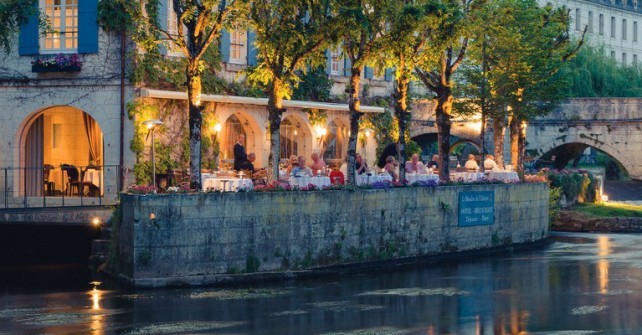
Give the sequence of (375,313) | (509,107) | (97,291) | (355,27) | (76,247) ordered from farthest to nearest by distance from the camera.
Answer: (509,107) < (76,247) < (355,27) < (97,291) < (375,313)

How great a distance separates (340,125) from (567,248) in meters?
11.2

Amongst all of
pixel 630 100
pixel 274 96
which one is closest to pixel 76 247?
pixel 274 96

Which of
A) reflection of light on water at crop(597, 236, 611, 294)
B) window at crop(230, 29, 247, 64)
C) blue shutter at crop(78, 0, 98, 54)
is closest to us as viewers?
reflection of light on water at crop(597, 236, 611, 294)

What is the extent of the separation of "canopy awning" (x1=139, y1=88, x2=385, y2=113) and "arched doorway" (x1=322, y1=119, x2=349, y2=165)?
787mm

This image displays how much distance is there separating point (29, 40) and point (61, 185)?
154 inches

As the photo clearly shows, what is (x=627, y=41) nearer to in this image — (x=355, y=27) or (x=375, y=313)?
(x=355, y=27)

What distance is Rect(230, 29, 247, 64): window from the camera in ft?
124

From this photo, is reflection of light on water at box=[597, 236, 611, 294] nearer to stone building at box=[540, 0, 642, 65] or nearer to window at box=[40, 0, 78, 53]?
window at box=[40, 0, 78, 53]

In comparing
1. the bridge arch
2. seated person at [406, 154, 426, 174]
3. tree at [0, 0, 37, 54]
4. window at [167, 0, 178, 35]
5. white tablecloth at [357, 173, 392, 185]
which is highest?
window at [167, 0, 178, 35]

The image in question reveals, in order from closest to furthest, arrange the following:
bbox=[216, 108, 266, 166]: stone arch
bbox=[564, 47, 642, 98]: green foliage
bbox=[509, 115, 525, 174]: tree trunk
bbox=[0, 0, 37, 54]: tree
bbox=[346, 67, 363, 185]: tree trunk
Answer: bbox=[0, 0, 37, 54]: tree → bbox=[346, 67, 363, 185]: tree trunk → bbox=[216, 108, 266, 166]: stone arch → bbox=[509, 115, 525, 174]: tree trunk → bbox=[564, 47, 642, 98]: green foliage

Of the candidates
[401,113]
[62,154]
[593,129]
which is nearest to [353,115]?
[401,113]

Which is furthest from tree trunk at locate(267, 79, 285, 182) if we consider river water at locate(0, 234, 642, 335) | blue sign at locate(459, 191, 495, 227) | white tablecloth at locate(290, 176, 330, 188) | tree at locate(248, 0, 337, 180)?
blue sign at locate(459, 191, 495, 227)

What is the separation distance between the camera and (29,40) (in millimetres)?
33469

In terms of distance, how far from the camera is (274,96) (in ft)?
95.5
